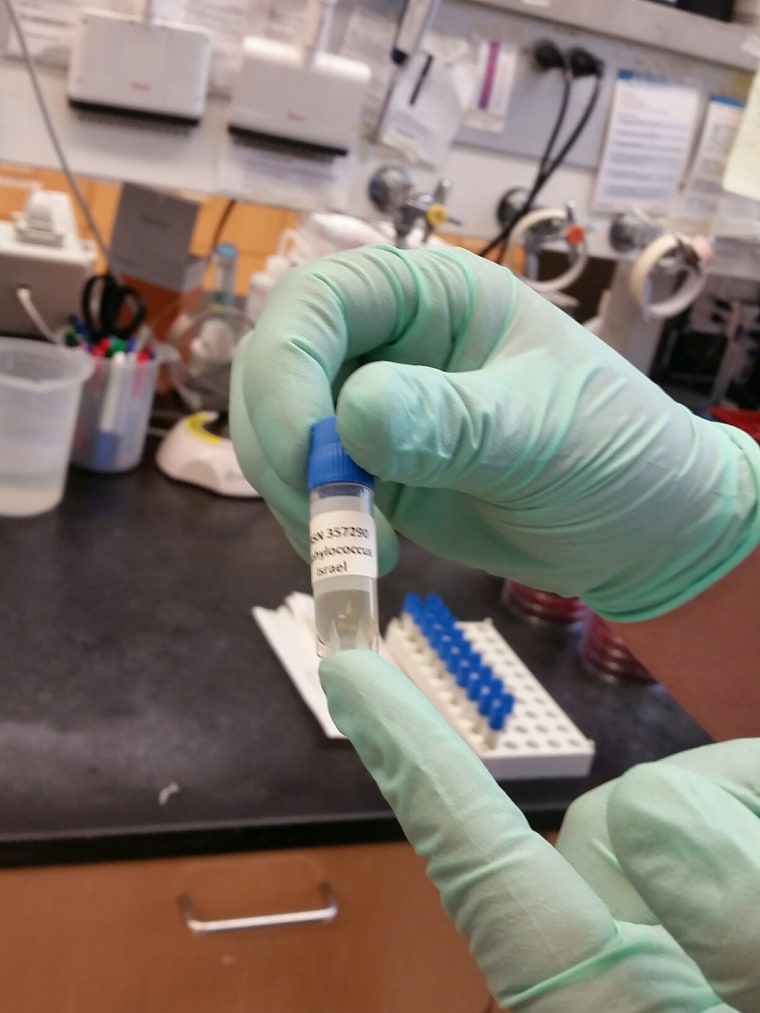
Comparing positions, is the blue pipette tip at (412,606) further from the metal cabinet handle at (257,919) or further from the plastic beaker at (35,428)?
the plastic beaker at (35,428)

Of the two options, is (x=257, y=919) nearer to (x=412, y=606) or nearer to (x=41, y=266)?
(x=412, y=606)

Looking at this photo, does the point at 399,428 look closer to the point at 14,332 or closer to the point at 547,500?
the point at 547,500

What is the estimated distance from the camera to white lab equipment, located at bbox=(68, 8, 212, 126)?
0.95 m

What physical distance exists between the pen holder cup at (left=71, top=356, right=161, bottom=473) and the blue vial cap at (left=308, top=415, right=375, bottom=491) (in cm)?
67

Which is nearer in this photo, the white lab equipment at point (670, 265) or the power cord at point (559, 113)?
the power cord at point (559, 113)

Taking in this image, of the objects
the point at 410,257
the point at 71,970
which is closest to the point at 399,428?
the point at 410,257

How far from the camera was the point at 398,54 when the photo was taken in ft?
3.46

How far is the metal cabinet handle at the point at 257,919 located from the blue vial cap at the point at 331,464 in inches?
A: 15.9

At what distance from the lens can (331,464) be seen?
511 millimetres

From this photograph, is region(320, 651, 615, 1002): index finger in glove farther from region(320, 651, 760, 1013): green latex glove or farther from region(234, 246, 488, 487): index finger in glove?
region(234, 246, 488, 487): index finger in glove

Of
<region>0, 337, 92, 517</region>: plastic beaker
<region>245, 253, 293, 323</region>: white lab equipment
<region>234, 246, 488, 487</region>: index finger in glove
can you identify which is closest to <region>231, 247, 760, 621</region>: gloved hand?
<region>234, 246, 488, 487</region>: index finger in glove

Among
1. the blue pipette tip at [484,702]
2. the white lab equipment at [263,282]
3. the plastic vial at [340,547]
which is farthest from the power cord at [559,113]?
the plastic vial at [340,547]

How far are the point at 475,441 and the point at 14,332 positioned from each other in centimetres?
91

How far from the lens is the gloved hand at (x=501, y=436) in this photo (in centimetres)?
54
